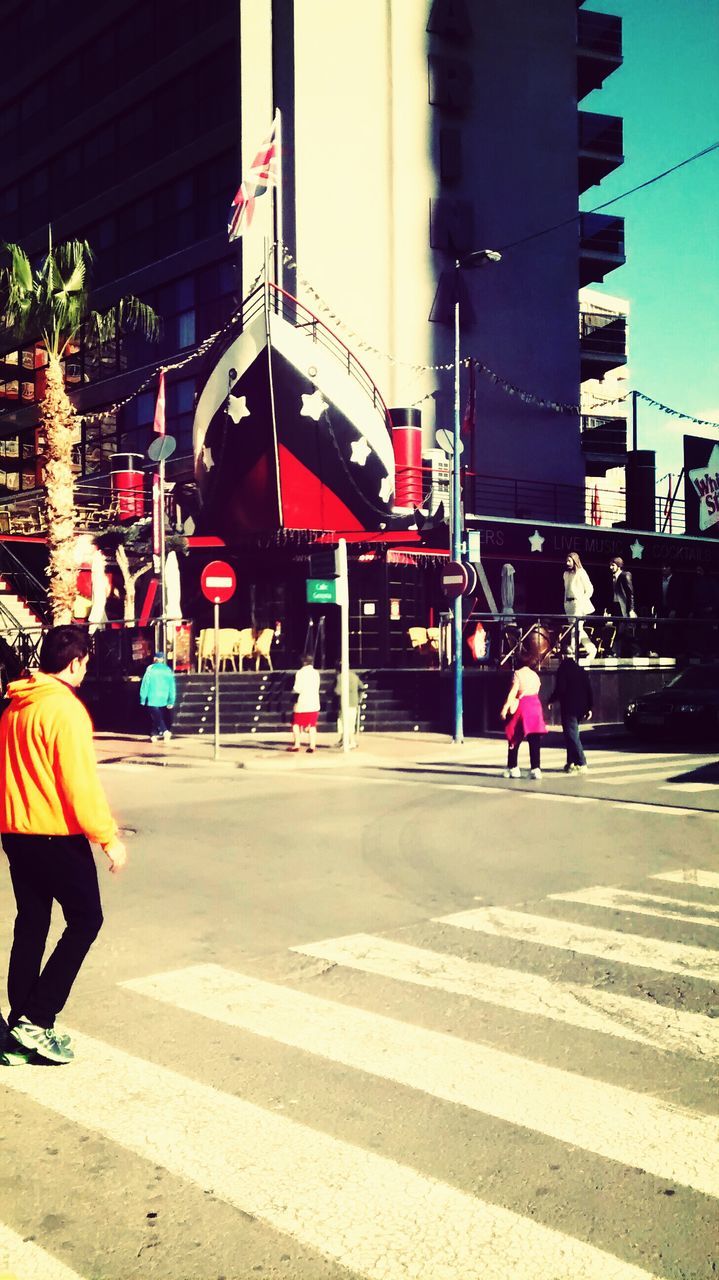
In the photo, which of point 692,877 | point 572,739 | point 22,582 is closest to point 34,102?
point 22,582

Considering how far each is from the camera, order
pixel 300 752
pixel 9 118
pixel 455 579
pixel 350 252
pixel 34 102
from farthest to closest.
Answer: pixel 9 118 → pixel 34 102 → pixel 350 252 → pixel 455 579 → pixel 300 752

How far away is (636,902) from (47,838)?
4.47m

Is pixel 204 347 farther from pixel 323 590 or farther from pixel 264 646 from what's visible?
pixel 323 590

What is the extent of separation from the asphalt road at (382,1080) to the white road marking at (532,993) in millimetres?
20

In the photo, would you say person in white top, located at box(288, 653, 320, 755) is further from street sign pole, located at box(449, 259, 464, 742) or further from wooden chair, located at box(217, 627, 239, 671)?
→ wooden chair, located at box(217, 627, 239, 671)

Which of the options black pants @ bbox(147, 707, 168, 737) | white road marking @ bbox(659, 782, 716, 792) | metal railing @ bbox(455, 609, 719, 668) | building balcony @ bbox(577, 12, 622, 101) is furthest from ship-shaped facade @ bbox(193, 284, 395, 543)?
building balcony @ bbox(577, 12, 622, 101)

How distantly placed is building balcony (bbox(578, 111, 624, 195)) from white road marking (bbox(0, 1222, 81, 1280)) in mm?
40919

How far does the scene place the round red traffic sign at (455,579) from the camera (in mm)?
21672

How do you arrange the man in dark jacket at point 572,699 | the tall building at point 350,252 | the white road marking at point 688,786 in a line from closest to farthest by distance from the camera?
the white road marking at point 688,786, the man in dark jacket at point 572,699, the tall building at point 350,252

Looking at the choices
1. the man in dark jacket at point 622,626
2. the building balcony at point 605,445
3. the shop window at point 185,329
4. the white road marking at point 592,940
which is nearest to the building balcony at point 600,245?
the building balcony at point 605,445

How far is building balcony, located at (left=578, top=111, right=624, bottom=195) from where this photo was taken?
3944 cm

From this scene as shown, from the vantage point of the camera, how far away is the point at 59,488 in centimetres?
2472

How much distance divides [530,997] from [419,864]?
3619 mm

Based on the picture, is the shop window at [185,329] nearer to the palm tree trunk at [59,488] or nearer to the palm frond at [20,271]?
the palm frond at [20,271]
